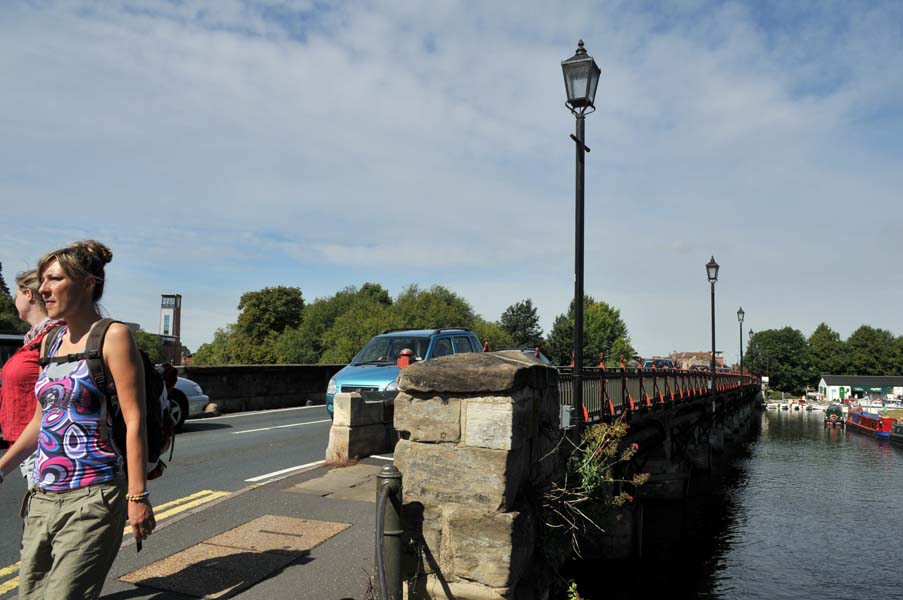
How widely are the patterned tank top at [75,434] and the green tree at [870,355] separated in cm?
15736

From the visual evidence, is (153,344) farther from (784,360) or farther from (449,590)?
(784,360)

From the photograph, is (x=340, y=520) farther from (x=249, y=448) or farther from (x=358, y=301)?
(x=358, y=301)

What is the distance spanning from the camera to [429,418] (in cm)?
461

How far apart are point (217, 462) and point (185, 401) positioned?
3.98 m

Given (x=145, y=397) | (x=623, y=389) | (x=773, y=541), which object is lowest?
(x=773, y=541)

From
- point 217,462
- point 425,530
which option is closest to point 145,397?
point 425,530

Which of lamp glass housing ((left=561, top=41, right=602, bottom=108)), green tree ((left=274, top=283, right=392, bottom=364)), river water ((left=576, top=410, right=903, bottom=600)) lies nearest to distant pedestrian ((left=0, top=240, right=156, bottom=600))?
lamp glass housing ((left=561, top=41, right=602, bottom=108))

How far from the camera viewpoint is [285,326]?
84125 millimetres

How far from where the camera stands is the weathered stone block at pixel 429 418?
4.54 metres

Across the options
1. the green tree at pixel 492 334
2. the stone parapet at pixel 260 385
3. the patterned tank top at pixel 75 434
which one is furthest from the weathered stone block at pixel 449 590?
the green tree at pixel 492 334

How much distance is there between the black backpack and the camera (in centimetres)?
279

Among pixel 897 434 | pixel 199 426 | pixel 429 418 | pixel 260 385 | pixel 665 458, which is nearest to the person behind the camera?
pixel 429 418

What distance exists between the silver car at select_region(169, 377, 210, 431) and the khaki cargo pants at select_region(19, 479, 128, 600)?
399 inches

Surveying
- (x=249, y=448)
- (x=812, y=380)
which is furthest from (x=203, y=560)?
(x=812, y=380)
